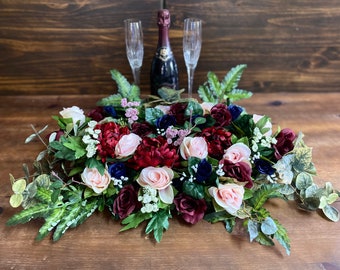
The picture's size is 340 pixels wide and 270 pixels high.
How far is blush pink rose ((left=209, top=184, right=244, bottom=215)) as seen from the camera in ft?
1.94

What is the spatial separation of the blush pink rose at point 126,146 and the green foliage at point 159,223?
13 cm

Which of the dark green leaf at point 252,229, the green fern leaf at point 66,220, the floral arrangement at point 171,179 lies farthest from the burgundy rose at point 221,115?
the green fern leaf at point 66,220

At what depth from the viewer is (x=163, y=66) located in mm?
991

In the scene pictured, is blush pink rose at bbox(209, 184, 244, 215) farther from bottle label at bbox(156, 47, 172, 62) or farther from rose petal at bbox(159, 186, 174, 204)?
bottle label at bbox(156, 47, 172, 62)

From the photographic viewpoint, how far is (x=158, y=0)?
102 cm

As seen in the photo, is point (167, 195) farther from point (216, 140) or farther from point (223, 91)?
point (223, 91)

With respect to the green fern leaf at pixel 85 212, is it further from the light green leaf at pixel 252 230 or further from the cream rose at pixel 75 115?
the light green leaf at pixel 252 230

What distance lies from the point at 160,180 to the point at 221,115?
0.71 feet

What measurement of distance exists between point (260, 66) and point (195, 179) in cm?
65

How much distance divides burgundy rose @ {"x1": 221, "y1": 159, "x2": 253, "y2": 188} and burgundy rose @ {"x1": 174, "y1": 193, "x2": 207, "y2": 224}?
0.07 metres

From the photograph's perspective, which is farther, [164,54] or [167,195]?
[164,54]

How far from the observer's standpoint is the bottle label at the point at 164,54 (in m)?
0.96

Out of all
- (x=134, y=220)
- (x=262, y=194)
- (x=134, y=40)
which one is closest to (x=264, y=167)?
(x=262, y=194)

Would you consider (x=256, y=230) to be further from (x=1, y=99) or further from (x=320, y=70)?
(x=1, y=99)
